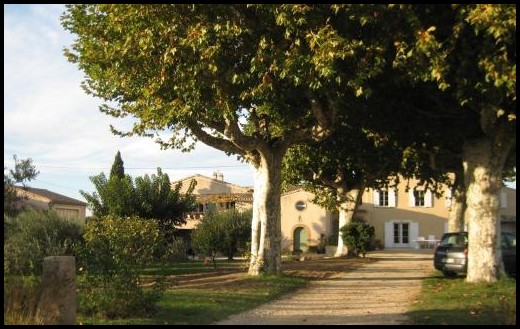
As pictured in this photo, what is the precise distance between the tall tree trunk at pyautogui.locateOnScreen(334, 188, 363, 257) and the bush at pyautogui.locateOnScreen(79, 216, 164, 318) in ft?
76.2

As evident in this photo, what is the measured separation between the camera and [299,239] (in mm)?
52406

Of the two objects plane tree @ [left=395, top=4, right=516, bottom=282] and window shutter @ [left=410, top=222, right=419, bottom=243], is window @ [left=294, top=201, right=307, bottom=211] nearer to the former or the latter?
window shutter @ [left=410, top=222, right=419, bottom=243]

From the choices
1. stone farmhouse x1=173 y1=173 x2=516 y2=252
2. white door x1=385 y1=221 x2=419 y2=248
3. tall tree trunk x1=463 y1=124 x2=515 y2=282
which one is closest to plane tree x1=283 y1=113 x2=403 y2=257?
tall tree trunk x1=463 y1=124 x2=515 y2=282

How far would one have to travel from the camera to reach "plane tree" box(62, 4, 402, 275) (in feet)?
44.5

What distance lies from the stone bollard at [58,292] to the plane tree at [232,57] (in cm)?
607

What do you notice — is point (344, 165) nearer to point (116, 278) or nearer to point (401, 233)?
point (116, 278)

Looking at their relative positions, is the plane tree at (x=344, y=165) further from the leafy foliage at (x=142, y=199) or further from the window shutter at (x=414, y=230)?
the window shutter at (x=414, y=230)

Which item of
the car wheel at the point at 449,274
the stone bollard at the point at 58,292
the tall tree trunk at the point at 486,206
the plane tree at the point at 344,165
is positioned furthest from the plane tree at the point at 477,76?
the stone bollard at the point at 58,292

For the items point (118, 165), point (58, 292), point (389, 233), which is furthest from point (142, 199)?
point (389, 233)

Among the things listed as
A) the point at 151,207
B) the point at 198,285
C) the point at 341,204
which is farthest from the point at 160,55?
the point at 341,204

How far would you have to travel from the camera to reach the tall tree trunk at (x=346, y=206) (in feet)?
113

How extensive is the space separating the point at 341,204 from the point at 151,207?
10.9 metres

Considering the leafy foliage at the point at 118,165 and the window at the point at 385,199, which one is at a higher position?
the leafy foliage at the point at 118,165

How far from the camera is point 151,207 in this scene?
2897 centimetres
